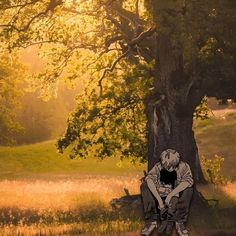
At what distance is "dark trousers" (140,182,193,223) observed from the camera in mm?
10516

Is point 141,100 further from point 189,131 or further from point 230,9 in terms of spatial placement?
point 230,9

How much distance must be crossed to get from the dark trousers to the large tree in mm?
8830

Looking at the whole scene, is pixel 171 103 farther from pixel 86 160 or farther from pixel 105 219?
pixel 86 160

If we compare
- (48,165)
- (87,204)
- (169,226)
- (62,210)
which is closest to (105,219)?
(62,210)

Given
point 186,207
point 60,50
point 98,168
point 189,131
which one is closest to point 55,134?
point 98,168

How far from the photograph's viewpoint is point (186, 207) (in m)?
10.6

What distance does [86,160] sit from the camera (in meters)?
58.2

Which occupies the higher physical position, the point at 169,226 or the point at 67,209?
the point at 169,226

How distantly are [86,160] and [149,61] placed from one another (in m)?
33.9

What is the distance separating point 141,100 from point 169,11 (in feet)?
24.3

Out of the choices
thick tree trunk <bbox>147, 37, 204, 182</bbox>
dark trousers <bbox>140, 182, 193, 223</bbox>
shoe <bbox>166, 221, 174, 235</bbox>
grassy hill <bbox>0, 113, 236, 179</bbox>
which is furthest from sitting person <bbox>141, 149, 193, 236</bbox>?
grassy hill <bbox>0, 113, 236, 179</bbox>

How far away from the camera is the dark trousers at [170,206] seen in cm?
1052

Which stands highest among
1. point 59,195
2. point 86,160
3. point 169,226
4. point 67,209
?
point 169,226

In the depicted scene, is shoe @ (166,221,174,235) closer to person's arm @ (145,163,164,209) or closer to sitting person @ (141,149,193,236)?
sitting person @ (141,149,193,236)
